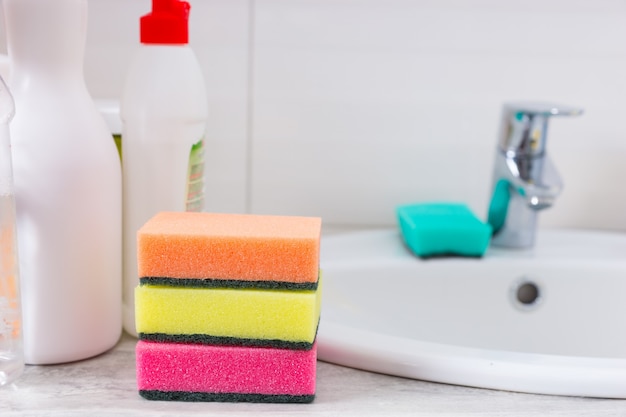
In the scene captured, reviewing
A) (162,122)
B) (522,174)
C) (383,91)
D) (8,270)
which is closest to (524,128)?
(522,174)

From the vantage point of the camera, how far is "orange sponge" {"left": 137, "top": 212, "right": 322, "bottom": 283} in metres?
0.42

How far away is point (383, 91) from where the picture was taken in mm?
796

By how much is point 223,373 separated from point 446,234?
1.14ft

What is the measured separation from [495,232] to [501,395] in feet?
1.07

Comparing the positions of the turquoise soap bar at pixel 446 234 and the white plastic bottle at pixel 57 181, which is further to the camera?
the turquoise soap bar at pixel 446 234

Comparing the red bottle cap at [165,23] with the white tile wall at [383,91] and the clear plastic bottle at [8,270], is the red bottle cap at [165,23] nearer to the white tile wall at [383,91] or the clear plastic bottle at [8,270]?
the clear plastic bottle at [8,270]

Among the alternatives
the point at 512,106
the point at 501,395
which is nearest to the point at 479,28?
the point at 512,106

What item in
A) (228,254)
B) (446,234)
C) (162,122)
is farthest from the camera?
(446,234)

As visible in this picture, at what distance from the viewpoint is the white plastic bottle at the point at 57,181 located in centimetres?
48

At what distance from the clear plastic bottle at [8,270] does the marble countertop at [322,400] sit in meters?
0.02

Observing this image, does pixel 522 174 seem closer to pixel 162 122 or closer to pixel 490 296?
pixel 490 296

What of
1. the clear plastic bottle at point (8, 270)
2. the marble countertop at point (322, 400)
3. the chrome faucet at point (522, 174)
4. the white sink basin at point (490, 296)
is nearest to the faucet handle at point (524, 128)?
the chrome faucet at point (522, 174)

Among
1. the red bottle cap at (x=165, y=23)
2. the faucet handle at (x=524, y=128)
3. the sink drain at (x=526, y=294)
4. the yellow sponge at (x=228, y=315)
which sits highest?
the red bottle cap at (x=165, y=23)

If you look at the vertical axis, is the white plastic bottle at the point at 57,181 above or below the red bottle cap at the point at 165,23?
below
